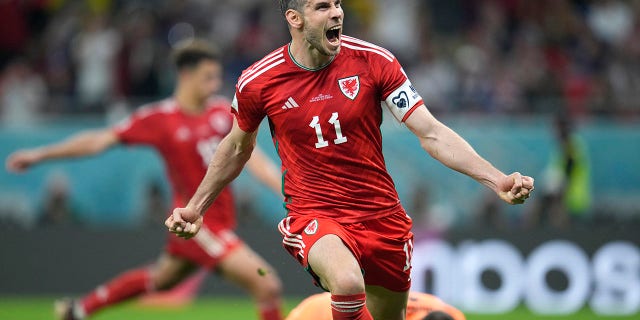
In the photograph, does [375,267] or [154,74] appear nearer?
[375,267]

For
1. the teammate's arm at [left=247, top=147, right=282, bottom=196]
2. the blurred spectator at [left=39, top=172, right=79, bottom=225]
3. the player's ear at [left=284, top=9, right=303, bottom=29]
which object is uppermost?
the player's ear at [left=284, top=9, right=303, bottom=29]

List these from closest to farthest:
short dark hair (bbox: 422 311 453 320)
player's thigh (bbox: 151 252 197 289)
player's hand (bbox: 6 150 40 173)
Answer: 1. short dark hair (bbox: 422 311 453 320)
2. player's hand (bbox: 6 150 40 173)
3. player's thigh (bbox: 151 252 197 289)

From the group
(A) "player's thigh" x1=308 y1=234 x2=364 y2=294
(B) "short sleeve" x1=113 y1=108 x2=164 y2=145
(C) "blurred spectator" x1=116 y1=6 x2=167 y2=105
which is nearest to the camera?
(A) "player's thigh" x1=308 y1=234 x2=364 y2=294

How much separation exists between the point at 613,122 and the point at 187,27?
6093 mm

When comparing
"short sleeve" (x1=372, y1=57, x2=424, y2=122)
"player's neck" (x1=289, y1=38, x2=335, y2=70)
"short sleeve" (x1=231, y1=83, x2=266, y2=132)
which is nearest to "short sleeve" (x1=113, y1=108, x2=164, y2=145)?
"short sleeve" (x1=231, y1=83, x2=266, y2=132)

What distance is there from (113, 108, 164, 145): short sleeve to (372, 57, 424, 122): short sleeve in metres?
3.46

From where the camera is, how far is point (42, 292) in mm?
12688

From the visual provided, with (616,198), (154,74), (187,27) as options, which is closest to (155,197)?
(154,74)

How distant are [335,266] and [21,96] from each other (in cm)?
1063

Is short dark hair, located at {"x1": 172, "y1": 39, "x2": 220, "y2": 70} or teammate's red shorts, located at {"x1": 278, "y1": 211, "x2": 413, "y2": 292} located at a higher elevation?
short dark hair, located at {"x1": 172, "y1": 39, "x2": 220, "y2": 70}

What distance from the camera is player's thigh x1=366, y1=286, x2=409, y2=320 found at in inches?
241

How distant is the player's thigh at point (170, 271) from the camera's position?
880cm

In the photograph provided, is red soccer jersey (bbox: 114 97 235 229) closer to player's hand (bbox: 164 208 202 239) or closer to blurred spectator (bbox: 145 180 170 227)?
player's hand (bbox: 164 208 202 239)

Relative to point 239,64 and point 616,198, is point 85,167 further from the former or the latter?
point 616,198
